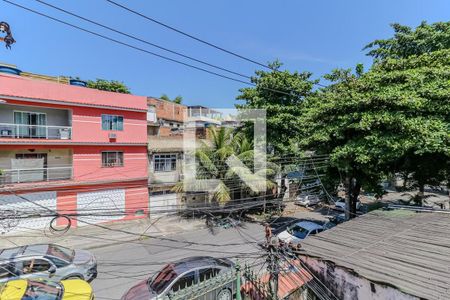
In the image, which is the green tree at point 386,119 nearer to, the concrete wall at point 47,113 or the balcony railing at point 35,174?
the balcony railing at point 35,174

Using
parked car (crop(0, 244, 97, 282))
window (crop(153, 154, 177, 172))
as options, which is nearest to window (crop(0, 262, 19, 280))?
parked car (crop(0, 244, 97, 282))

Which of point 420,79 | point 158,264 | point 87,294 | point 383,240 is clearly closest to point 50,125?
point 158,264

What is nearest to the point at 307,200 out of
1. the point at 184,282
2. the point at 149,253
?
the point at 149,253

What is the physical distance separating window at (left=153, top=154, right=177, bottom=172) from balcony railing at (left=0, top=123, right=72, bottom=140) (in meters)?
5.94

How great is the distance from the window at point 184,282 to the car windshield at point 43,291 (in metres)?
2.94

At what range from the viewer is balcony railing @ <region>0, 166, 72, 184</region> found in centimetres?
1338

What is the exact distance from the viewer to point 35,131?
14609 mm

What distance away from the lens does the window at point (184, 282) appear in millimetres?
6660

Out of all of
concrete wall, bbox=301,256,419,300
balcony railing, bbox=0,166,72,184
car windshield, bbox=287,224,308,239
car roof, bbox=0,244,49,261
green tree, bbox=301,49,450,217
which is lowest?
car windshield, bbox=287,224,308,239

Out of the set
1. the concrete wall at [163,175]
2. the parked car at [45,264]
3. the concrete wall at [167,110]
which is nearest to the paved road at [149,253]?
the parked car at [45,264]

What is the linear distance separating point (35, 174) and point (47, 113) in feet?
12.3

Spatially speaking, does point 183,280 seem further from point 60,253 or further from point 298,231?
point 298,231

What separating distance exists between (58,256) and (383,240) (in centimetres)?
963

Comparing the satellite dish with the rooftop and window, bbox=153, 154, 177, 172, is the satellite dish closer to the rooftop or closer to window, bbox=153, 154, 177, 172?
the rooftop
